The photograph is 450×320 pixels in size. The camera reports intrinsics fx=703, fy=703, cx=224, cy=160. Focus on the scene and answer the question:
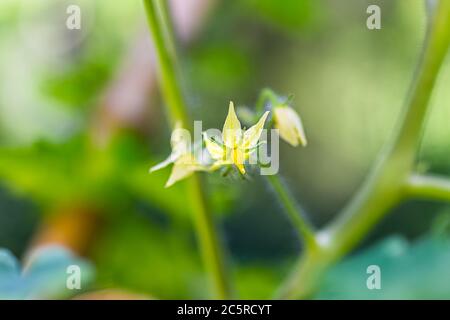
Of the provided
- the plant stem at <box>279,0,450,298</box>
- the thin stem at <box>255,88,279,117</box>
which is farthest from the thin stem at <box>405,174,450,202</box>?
the thin stem at <box>255,88,279,117</box>

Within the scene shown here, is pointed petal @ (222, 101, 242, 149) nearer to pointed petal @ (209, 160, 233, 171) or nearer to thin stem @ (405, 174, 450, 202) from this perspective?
pointed petal @ (209, 160, 233, 171)

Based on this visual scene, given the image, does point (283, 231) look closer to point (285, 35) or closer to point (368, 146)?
point (368, 146)

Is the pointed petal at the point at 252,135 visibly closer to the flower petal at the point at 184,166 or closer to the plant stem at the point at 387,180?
the flower petal at the point at 184,166

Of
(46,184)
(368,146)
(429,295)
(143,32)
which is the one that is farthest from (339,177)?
(429,295)

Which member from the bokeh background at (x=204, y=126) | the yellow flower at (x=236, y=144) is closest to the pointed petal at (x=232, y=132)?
the yellow flower at (x=236, y=144)

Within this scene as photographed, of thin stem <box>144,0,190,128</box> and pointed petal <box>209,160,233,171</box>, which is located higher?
thin stem <box>144,0,190,128</box>

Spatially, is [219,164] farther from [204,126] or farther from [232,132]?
[204,126]
